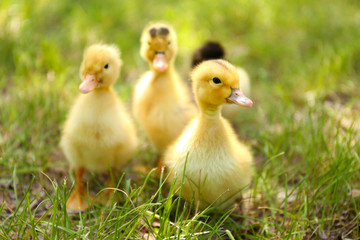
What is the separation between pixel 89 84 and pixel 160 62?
1.71ft

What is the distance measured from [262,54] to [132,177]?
2.25m

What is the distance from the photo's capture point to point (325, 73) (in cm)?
377

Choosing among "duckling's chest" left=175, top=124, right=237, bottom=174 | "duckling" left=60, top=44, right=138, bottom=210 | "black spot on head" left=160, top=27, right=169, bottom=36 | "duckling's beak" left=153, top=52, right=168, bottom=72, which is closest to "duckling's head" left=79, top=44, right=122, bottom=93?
"duckling" left=60, top=44, right=138, bottom=210

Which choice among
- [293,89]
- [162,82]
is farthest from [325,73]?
[162,82]

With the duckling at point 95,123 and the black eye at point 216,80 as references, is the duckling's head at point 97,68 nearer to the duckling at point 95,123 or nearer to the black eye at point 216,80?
the duckling at point 95,123

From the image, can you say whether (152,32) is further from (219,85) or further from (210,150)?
(210,150)

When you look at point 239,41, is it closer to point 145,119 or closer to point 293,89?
point 293,89

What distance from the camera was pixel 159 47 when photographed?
108 inches

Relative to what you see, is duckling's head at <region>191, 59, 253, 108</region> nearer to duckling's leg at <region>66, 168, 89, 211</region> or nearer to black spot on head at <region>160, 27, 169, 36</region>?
black spot on head at <region>160, 27, 169, 36</region>

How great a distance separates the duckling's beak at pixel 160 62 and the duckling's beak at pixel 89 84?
0.42 meters

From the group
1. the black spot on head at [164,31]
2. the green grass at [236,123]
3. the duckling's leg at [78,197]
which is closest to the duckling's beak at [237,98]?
the green grass at [236,123]

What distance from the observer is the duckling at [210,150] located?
217 centimetres

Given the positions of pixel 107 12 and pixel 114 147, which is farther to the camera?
pixel 107 12

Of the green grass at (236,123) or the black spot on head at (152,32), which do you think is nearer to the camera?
the green grass at (236,123)
